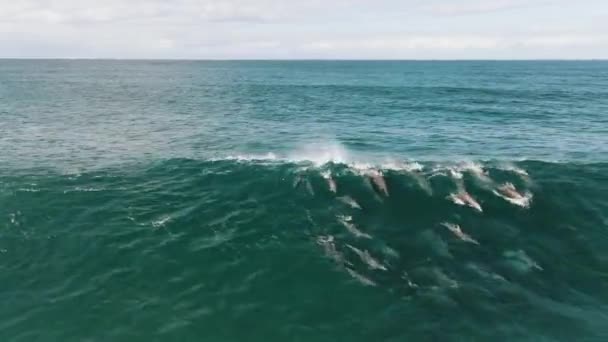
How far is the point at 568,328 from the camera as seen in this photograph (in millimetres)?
28391

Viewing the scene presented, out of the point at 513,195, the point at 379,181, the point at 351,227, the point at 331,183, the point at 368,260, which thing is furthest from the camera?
the point at 379,181

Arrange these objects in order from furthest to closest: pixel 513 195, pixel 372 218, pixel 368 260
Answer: pixel 513 195 < pixel 372 218 < pixel 368 260

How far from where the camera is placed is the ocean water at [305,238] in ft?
96.7

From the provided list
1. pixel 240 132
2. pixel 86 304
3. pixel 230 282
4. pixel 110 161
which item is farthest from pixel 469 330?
pixel 240 132

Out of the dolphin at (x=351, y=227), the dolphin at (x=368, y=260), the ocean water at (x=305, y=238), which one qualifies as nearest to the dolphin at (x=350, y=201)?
the ocean water at (x=305, y=238)

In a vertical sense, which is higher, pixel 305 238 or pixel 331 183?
pixel 331 183

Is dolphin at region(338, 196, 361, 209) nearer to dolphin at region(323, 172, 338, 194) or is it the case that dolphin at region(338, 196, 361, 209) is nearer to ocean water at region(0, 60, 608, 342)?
ocean water at region(0, 60, 608, 342)

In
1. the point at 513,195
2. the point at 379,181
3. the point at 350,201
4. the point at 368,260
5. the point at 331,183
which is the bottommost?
the point at 368,260

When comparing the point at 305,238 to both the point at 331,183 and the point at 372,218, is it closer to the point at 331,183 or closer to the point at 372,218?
the point at 372,218

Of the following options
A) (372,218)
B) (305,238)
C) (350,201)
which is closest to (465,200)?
(372,218)

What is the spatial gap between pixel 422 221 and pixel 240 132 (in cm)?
Result: 4691

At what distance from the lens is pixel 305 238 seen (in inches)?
1571

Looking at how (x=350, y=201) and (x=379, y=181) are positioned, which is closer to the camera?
(x=350, y=201)

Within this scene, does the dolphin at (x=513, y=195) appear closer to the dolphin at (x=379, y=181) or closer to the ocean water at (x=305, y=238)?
the ocean water at (x=305, y=238)
